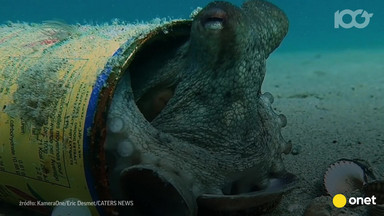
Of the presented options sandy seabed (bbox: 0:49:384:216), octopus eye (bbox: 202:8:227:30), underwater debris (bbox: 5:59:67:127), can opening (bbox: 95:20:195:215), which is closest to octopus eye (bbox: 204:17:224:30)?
octopus eye (bbox: 202:8:227:30)

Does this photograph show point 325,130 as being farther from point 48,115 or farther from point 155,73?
point 48,115

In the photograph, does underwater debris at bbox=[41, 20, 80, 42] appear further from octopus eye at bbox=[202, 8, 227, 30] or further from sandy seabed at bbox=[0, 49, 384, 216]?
sandy seabed at bbox=[0, 49, 384, 216]

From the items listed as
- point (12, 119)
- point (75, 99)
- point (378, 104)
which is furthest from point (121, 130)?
point (378, 104)

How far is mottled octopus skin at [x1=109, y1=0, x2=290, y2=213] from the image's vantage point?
72.1 inches

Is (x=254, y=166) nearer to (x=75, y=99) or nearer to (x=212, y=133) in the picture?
(x=212, y=133)

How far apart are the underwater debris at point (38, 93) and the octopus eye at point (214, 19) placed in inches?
25.5

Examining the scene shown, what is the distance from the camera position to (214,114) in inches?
78.6

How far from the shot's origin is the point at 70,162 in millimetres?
1698

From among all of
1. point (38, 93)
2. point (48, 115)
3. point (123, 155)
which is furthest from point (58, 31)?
point (123, 155)

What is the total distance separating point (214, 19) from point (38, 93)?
2.64 feet

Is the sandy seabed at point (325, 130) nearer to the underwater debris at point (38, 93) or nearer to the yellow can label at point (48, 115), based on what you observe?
the yellow can label at point (48, 115)

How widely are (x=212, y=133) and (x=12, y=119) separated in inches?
34.4

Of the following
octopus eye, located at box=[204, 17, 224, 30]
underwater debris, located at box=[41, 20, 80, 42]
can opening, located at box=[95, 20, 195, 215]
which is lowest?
can opening, located at box=[95, 20, 195, 215]

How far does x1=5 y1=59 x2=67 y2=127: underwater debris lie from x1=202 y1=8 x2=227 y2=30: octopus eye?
2.12 feet
